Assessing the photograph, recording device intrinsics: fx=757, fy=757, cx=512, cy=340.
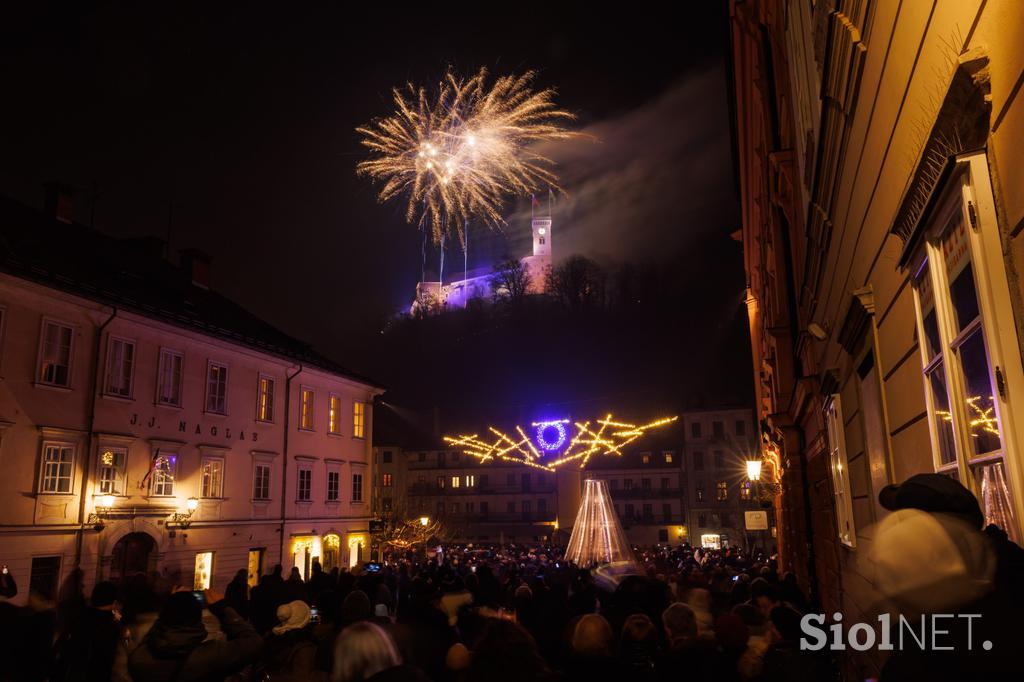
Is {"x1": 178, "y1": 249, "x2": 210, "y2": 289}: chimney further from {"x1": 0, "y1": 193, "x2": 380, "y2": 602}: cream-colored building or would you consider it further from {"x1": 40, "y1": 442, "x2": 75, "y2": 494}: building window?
{"x1": 40, "y1": 442, "x2": 75, "y2": 494}: building window

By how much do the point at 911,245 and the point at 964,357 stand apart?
698 millimetres

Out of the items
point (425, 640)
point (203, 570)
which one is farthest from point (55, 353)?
point (425, 640)

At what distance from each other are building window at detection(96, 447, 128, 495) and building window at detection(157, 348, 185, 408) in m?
Answer: 2.36

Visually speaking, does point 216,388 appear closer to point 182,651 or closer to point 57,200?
point 57,200

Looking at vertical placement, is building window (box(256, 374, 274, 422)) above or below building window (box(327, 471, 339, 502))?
above

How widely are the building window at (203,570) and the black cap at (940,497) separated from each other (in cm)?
2685

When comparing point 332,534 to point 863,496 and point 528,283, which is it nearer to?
point 863,496

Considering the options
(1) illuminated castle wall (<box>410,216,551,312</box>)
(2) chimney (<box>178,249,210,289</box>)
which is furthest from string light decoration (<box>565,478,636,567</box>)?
(1) illuminated castle wall (<box>410,216,551,312</box>)

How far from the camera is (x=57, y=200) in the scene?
2786 centimetres

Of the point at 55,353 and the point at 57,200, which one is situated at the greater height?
the point at 57,200

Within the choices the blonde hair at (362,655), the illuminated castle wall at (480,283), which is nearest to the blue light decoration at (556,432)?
the blonde hair at (362,655)

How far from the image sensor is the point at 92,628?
21.7ft

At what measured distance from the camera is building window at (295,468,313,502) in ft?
103

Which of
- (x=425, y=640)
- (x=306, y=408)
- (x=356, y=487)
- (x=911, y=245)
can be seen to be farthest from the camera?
(x=356, y=487)
